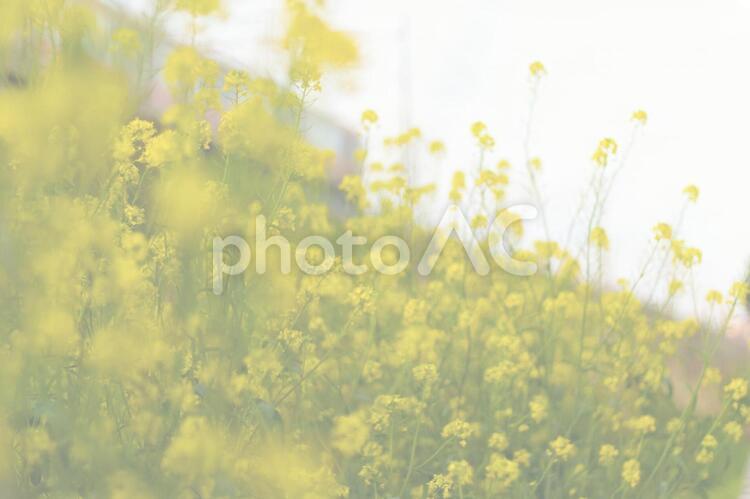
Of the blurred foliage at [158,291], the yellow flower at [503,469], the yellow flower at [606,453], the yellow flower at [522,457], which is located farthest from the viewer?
the yellow flower at [606,453]

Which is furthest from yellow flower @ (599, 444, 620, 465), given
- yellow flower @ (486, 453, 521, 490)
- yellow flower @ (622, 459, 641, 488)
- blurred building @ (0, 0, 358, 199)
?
blurred building @ (0, 0, 358, 199)

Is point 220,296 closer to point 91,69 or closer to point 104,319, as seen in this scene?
point 104,319

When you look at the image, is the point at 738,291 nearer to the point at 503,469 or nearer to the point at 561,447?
the point at 561,447

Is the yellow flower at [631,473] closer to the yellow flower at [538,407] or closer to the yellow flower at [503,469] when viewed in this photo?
the yellow flower at [538,407]

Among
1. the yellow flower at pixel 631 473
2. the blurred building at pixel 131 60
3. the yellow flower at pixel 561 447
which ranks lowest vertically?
the yellow flower at pixel 631 473

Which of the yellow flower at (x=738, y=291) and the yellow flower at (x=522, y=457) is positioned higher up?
the yellow flower at (x=738, y=291)

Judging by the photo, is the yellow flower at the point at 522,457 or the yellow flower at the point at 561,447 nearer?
the yellow flower at the point at 561,447

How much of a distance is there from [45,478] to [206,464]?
1.97 feet
